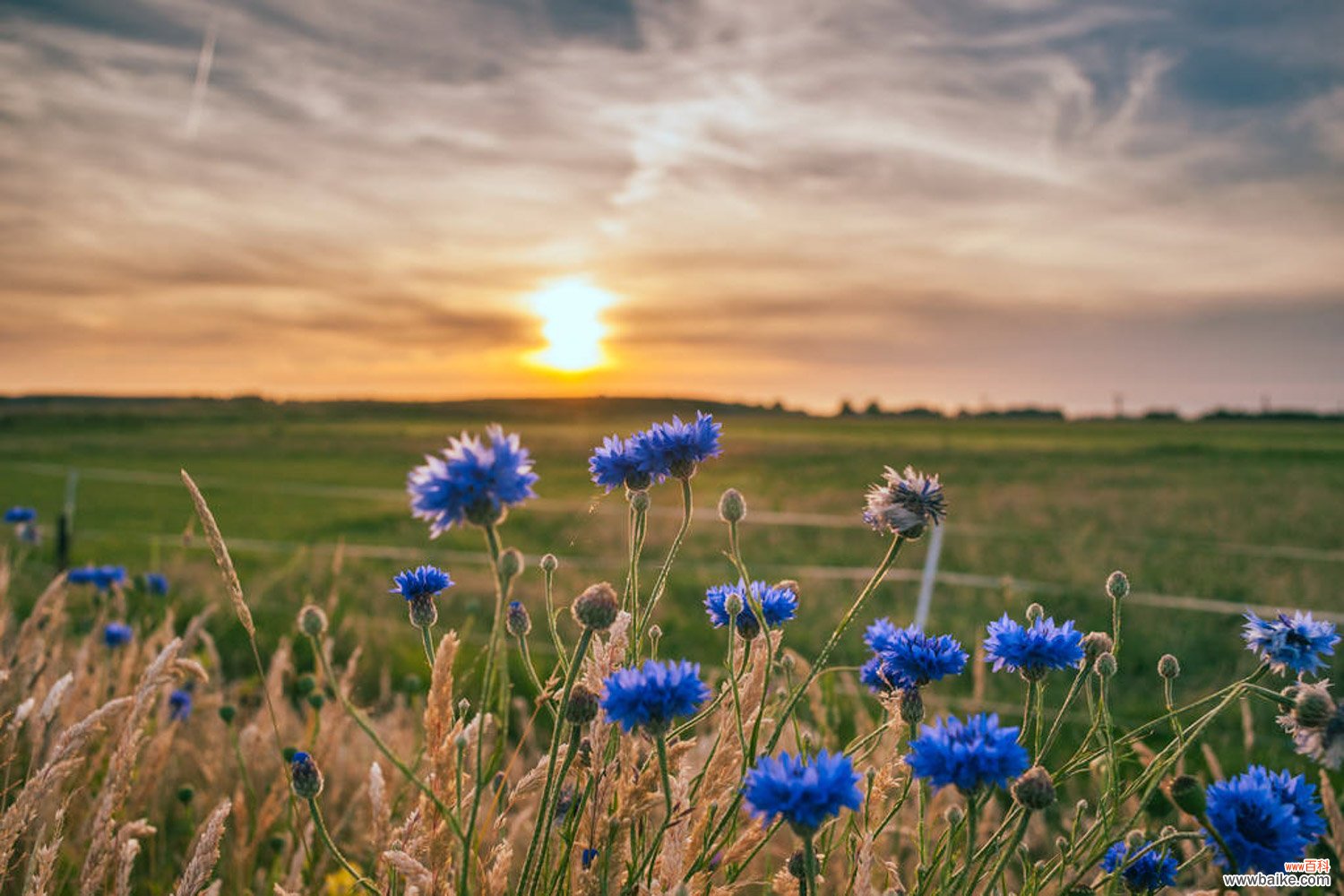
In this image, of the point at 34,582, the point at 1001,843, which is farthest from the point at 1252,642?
the point at 34,582

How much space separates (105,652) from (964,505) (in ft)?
79.5

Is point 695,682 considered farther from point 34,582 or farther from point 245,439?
point 245,439

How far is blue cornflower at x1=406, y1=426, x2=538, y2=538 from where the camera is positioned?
1.18 m

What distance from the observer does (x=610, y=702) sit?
4.10 ft

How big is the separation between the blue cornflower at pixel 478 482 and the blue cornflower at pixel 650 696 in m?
0.27

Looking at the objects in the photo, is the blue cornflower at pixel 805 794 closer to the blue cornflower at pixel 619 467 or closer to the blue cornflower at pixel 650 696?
the blue cornflower at pixel 650 696

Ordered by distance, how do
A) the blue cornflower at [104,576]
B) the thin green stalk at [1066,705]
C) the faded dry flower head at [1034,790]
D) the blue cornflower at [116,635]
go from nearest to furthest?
the faded dry flower head at [1034,790], the thin green stalk at [1066,705], the blue cornflower at [116,635], the blue cornflower at [104,576]

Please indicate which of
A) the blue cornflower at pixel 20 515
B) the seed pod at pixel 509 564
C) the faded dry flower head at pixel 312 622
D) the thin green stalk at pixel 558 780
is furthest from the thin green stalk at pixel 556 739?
the blue cornflower at pixel 20 515

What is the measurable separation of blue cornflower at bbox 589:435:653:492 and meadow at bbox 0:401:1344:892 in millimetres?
77

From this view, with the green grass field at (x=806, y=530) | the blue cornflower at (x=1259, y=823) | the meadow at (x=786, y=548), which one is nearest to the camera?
the blue cornflower at (x=1259, y=823)

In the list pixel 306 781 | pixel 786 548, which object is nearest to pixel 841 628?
pixel 306 781

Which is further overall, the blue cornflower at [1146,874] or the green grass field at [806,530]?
the green grass field at [806,530]

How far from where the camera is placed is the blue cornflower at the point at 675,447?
171cm

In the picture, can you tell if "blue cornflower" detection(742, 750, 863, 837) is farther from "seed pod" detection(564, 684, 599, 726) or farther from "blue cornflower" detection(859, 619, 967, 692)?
"blue cornflower" detection(859, 619, 967, 692)
